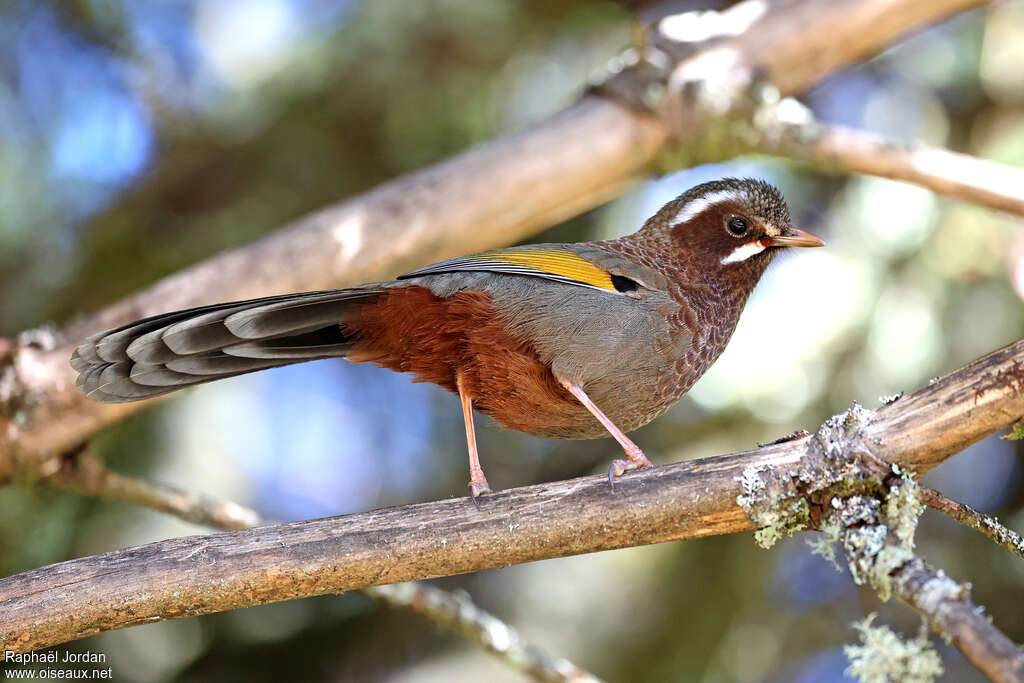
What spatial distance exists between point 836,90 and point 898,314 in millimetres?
1973

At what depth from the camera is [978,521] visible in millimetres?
2441

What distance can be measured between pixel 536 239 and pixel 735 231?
1.86 meters

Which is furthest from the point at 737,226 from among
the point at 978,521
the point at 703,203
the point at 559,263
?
the point at 978,521

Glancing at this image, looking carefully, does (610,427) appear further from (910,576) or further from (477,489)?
(910,576)

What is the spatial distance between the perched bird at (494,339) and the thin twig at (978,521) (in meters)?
0.92

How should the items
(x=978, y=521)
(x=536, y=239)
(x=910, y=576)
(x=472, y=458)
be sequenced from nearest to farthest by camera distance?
1. (x=910, y=576)
2. (x=978, y=521)
3. (x=472, y=458)
4. (x=536, y=239)

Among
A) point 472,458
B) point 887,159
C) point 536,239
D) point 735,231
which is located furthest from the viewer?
point 536,239

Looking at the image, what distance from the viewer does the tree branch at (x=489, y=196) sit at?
13.0ft

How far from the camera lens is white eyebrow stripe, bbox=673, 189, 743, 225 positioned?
3.91 m

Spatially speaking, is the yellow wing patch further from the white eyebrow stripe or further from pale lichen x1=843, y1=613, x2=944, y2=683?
pale lichen x1=843, y1=613, x2=944, y2=683

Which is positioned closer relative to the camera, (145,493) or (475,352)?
(475,352)

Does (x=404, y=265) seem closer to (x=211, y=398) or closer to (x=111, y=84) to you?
(x=211, y=398)

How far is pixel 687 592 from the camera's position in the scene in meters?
4.96

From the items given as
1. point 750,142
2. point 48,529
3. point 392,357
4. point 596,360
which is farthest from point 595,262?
point 48,529
